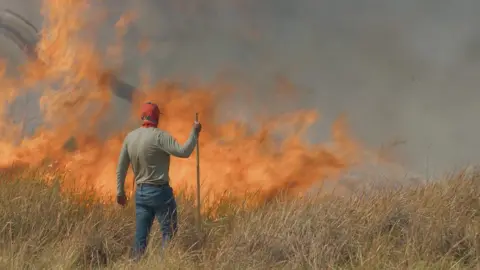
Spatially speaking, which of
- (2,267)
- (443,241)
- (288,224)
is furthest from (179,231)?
(443,241)

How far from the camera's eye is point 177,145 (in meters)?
5.41

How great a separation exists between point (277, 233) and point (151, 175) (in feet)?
4.59

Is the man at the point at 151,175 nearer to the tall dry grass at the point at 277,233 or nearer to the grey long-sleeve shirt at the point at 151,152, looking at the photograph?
the grey long-sleeve shirt at the point at 151,152

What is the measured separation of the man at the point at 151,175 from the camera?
5.48 meters

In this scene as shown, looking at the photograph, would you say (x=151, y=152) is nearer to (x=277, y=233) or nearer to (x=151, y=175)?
(x=151, y=175)

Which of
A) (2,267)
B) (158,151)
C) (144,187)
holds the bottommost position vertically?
(2,267)

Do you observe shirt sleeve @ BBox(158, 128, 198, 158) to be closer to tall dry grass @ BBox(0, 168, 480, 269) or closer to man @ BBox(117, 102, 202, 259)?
man @ BBox(117, 102, 202, 259)

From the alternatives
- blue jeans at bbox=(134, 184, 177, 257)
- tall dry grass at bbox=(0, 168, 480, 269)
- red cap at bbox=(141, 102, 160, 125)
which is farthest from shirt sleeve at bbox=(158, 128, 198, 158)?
tall dry grass at bbox=(0, 168, 480, 269)

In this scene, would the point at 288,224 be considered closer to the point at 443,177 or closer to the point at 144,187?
the point at 144,187

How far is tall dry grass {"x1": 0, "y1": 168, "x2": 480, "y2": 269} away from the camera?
5191 millimetres

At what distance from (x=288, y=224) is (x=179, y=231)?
3.92ft

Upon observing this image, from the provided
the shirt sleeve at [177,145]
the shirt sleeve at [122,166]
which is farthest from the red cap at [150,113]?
the shirt sleeve at [122,166]

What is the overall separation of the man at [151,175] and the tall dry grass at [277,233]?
17cm

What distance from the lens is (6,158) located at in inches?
339
